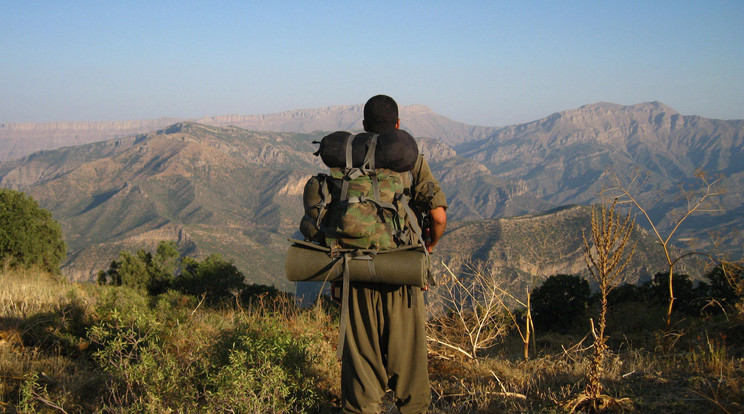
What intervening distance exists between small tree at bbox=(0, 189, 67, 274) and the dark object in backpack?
1207 centimetres

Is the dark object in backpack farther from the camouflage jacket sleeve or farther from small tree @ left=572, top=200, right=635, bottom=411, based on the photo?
small tree @ left=572, top=200, right=635, bottom=411

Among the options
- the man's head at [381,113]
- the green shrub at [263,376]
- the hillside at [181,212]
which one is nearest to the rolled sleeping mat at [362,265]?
the green shrub at [263,376]

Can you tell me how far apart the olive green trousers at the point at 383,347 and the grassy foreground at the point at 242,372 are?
502 mm

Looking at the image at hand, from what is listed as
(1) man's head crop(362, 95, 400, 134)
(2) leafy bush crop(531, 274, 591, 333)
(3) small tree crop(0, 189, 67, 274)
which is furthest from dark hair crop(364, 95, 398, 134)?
(3) small tree crop(0, 189, 67, 274)

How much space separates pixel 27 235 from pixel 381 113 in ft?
44.4

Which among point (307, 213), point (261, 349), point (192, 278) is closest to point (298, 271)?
point (307, 213)

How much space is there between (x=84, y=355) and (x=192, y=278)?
12.2m

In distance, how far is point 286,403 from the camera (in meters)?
3.68

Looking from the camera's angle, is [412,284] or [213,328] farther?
[213,328]

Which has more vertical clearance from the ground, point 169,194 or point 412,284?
point 412,284

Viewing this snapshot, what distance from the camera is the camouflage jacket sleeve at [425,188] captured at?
11.4 ft

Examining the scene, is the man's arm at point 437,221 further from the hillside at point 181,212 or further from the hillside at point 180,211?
the hillside at point 180,211

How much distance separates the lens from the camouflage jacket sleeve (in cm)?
347

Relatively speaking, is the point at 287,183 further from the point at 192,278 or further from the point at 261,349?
the point at 261,349
